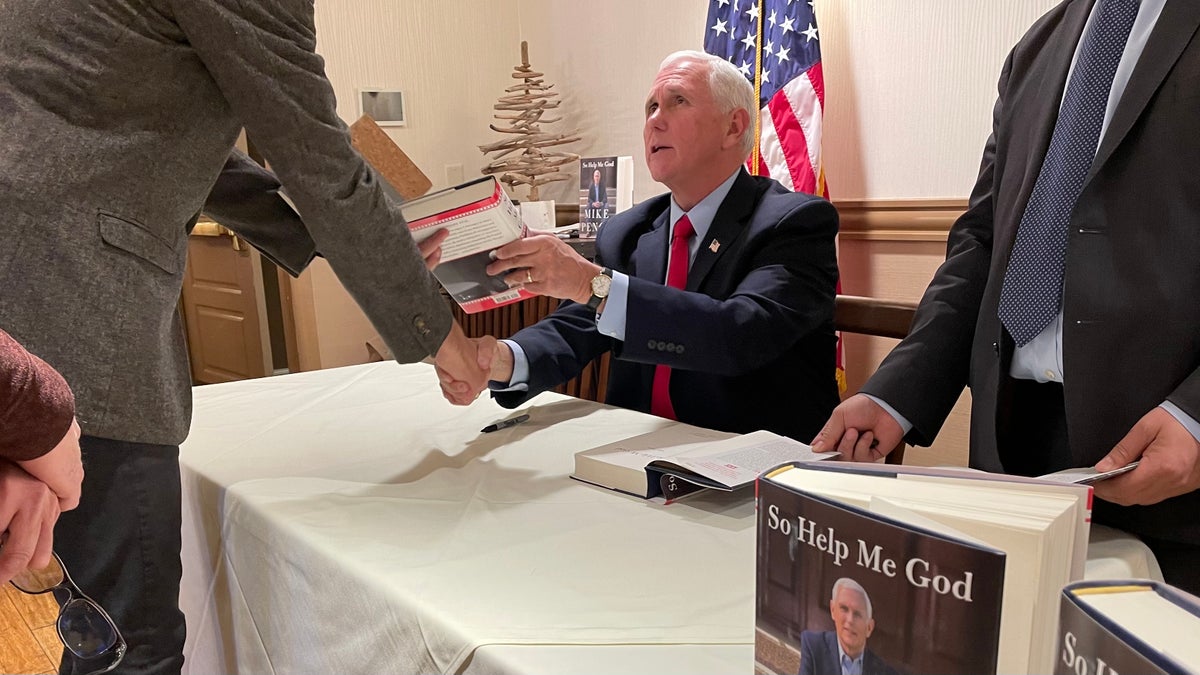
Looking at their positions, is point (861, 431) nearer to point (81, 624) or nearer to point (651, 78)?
point (81, 624)

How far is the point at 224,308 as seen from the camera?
4629 mm

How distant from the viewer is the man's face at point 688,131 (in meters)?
1.76

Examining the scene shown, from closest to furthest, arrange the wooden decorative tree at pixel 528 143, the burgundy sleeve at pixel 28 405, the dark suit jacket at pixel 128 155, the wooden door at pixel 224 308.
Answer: the burgundy sleeve at pixel 28 405 < the dark suit jacket at pixel 128 155 < the wooden decorative tree at pixel 528 143 < the wooden door at pixel 224 308

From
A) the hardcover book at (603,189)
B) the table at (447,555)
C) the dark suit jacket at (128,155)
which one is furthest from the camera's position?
the hardcover book at (603,189)

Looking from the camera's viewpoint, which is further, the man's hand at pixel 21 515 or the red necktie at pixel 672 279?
the red necktie at pixel 672 279

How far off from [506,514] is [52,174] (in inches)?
24.2

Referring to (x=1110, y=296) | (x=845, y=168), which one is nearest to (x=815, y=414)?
(x=1110, y=296)

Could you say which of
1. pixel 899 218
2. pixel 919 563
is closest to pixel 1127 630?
pixel 919 563

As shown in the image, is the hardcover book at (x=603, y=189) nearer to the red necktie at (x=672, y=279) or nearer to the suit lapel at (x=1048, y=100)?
the red necktie at (x=672, y=279)

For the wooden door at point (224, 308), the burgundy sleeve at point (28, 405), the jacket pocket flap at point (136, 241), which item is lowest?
the wooden door at point (224, 308)

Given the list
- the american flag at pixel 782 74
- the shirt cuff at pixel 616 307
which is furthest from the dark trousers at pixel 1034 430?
the american flag at pixel 782 74

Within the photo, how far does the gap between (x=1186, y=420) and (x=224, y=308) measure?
15.1ft

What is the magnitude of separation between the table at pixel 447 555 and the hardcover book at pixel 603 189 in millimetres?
1832

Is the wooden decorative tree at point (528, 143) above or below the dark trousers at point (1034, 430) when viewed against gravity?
above
